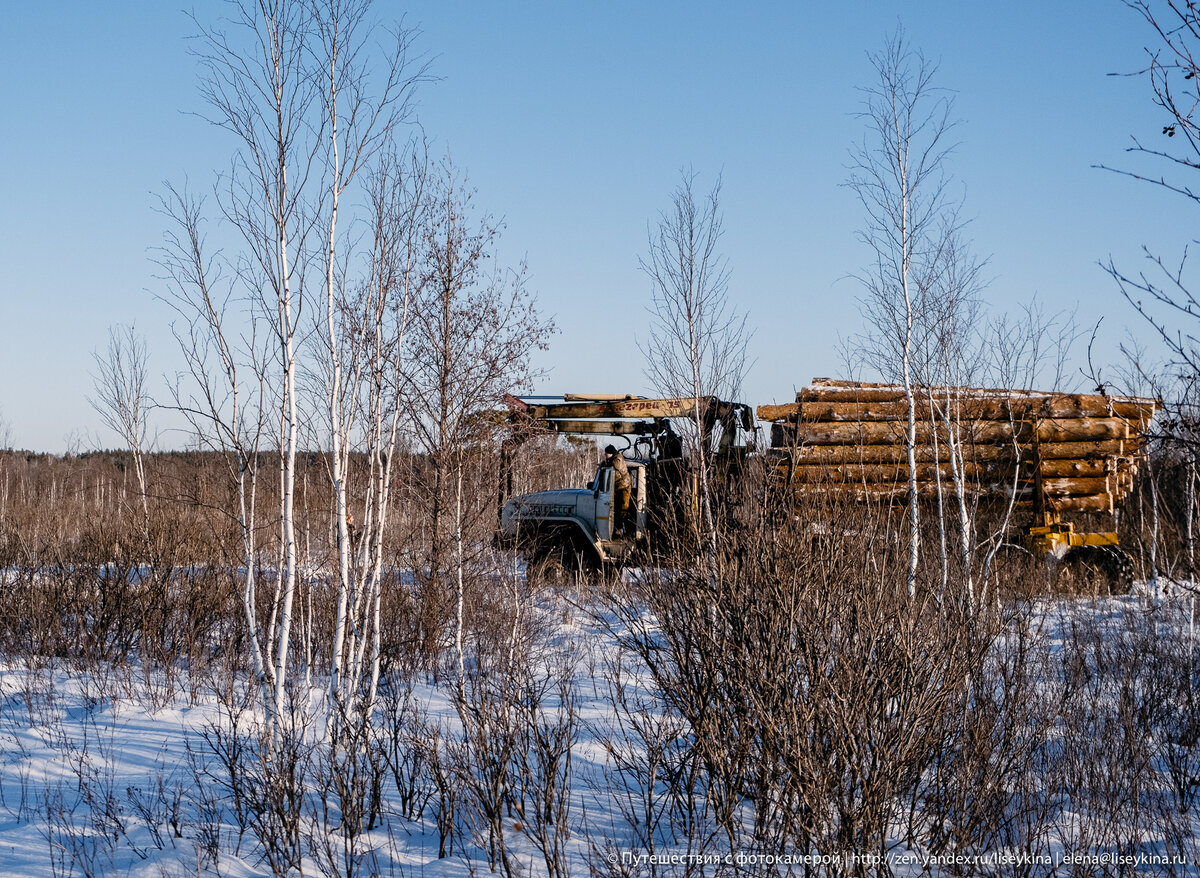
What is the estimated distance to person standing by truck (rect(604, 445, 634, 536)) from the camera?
14156 mm

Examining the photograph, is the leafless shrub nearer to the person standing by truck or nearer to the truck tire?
the person standing by truck

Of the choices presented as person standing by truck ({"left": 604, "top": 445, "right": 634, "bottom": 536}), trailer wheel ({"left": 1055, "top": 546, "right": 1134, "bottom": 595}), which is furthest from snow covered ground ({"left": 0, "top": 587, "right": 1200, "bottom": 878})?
trailer wheel ({"left": 1055, "top": 546, "right": 1134, "bottom": 595})

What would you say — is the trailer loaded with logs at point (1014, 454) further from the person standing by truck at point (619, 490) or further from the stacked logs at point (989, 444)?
the person standing by truck at point (619, 490)

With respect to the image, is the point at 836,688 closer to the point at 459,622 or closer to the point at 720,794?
the point at 720,794

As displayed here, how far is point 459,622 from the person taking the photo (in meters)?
8.74

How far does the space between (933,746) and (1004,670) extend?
1.48 meters

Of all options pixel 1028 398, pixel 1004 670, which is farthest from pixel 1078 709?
pixel 1028 398

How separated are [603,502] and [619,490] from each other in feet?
1.15

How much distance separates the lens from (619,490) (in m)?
14.2

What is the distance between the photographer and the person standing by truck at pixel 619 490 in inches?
557

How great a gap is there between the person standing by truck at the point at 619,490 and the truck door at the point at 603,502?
0.10 metres

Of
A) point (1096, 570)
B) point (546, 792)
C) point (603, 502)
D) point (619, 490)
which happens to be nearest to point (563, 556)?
point (603, 502)

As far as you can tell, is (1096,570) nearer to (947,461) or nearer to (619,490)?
(947,461)

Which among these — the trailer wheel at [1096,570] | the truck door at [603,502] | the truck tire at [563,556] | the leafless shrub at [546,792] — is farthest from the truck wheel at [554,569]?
the leafless shrub at [546,792]
